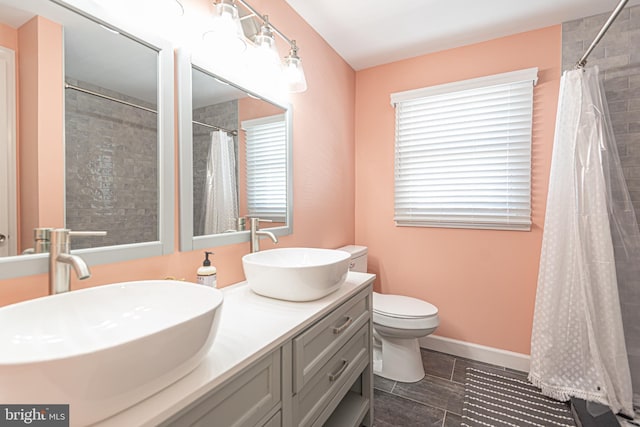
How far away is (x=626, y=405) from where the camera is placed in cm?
157

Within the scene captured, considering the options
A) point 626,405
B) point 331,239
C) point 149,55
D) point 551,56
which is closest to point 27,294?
point 149,55

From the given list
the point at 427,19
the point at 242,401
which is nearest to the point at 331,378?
the point at 242,401

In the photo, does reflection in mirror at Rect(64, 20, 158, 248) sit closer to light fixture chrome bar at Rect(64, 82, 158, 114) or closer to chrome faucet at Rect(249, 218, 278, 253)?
light fixture chrome bar at Rect(64, 82, 158, 114)

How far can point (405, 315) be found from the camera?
1848 mm

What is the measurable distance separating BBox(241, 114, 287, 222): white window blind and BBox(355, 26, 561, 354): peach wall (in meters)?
1.11

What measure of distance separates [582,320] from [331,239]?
1.60 metres

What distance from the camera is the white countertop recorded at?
1.74 ft

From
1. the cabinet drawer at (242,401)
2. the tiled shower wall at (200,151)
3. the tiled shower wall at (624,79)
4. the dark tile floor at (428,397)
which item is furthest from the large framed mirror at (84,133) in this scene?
the tiled shower wall at (624,79)

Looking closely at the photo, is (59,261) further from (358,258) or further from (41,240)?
(358,258)

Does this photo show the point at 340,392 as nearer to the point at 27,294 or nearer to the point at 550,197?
the point at 27,294

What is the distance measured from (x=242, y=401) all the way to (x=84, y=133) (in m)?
0.91

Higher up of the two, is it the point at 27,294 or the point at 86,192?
the point at 86,192

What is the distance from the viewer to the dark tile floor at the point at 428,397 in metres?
1.61
